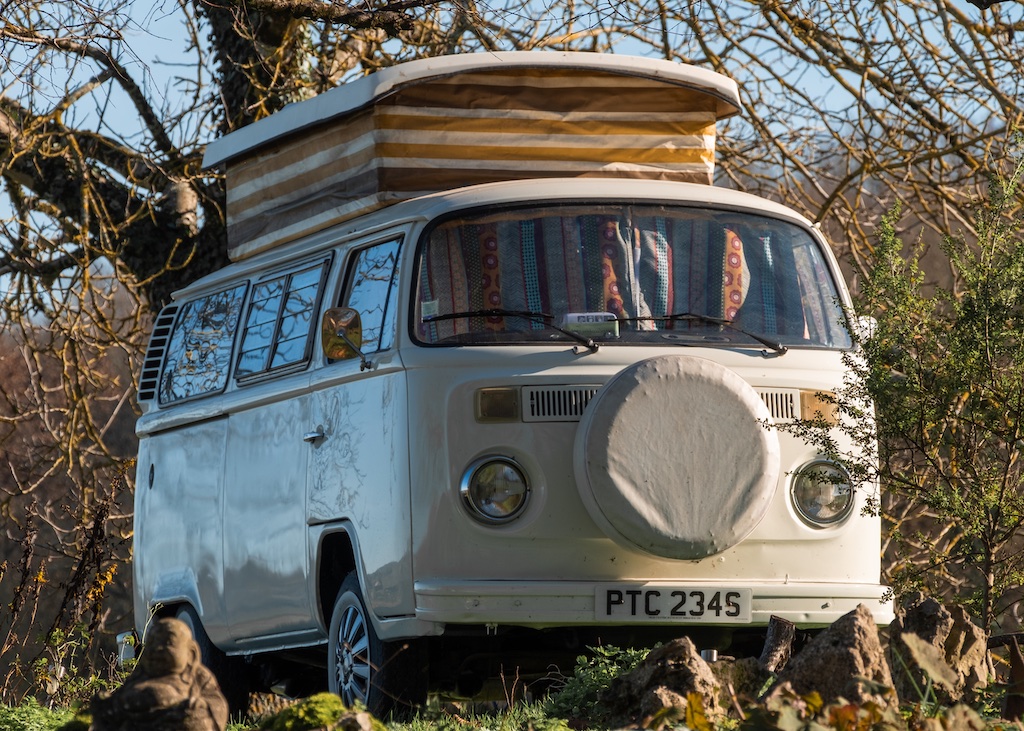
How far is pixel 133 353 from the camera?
13.9 meters

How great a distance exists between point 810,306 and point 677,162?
120cm

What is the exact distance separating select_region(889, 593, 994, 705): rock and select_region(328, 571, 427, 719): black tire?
6.14 ft

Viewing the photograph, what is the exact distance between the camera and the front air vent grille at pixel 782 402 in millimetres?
6457

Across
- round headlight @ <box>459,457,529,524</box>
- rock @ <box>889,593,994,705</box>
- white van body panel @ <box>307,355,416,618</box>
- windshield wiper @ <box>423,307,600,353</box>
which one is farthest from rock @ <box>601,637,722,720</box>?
windshield wiper @ <box>423,307,600,353</box>

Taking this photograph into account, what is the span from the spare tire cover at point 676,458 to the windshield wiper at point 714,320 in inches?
18.2

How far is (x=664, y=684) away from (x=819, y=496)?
1899 millimetres

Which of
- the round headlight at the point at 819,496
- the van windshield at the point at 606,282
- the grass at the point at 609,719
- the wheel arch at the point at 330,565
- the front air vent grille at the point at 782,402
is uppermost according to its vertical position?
the van windshield at the point at 606,282

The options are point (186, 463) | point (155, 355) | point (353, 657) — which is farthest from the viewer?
point (155, 355)

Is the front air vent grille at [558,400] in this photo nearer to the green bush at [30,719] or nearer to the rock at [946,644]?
the rock at [946,644]

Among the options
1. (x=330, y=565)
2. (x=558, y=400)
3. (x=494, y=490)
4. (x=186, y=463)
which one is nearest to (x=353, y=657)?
(x=330, y=565)

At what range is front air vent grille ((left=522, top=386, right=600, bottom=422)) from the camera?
6.28 meters

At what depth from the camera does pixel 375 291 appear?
6.93 meters

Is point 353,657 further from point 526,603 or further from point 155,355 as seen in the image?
point 155,355

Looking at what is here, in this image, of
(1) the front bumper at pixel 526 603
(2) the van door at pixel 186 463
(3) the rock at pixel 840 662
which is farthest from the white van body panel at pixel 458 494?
(3) the rock at pixel 840 662
